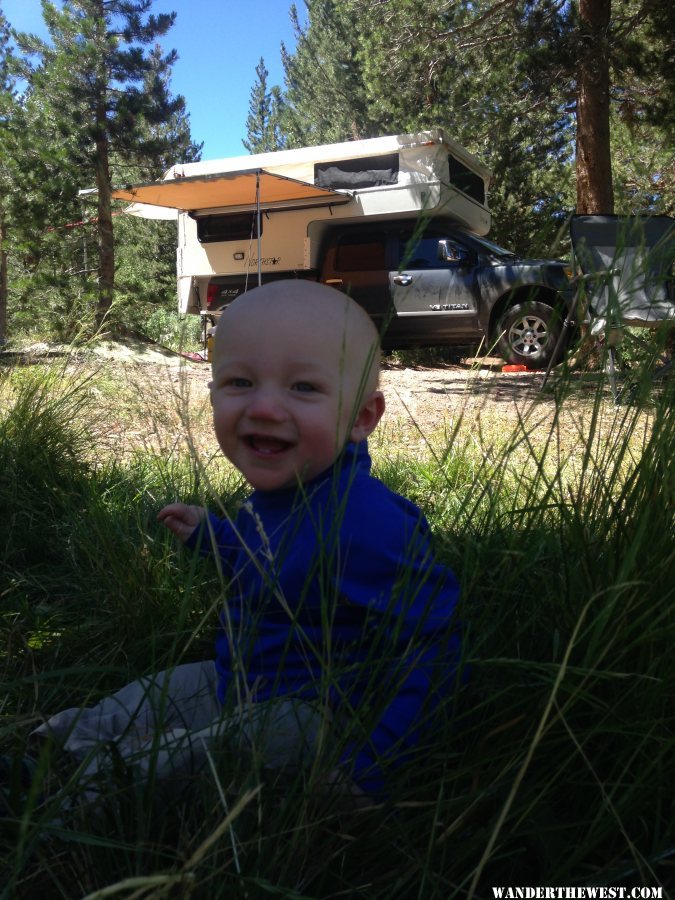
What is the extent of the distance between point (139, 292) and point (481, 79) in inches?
349

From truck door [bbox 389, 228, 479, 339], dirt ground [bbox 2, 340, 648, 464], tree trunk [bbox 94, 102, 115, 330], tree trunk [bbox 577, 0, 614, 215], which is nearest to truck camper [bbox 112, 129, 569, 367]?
truck door [bbox 389, 228, 479, 339]

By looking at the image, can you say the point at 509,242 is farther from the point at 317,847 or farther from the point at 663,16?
the point at 317,847

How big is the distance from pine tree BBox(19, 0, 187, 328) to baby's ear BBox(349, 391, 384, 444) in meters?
13.9

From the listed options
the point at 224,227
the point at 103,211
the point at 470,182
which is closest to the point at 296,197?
the point at 224,227

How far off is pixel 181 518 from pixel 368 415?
1.51 feet

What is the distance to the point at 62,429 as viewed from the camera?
3.14 m

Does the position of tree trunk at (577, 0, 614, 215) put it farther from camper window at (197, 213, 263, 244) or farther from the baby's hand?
the baby's hand

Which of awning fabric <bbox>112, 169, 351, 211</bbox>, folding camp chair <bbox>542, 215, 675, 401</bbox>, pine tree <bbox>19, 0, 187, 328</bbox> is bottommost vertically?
folding camp chair <bbox>542, 215, 675, 401</bbox>

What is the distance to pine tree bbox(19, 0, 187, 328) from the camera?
14.9 metres

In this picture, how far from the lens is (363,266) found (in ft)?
41.2

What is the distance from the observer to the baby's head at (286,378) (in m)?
1.34

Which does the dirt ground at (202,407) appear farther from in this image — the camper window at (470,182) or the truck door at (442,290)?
the camper window at (470,182)

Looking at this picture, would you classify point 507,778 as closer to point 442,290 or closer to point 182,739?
point 182,739

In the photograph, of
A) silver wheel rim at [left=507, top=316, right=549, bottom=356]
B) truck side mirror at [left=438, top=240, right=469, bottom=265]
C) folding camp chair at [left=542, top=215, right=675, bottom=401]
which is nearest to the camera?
folding camp chair at [left=542, top=215, right=675, bottom=401]
